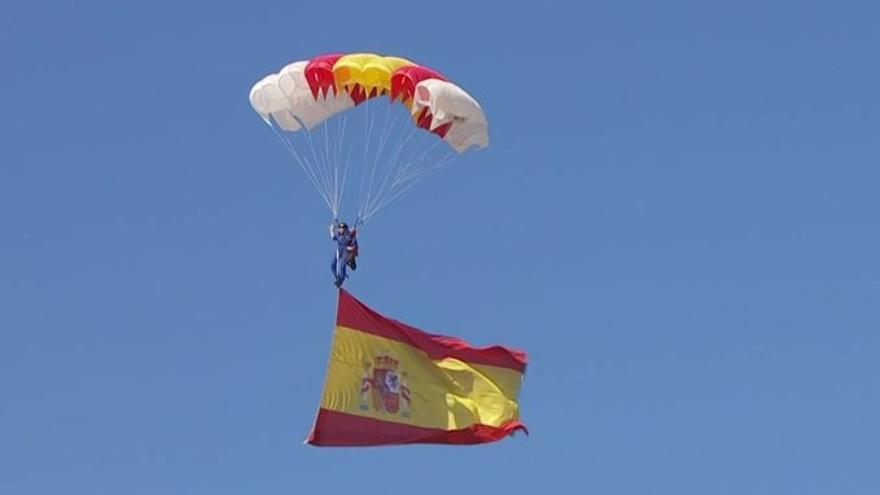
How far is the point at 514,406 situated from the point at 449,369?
1166 mm

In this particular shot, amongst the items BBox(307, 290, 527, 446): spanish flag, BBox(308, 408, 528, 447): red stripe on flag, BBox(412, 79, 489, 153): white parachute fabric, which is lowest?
BBox(308, 408, 528, 447): red stripe on flag

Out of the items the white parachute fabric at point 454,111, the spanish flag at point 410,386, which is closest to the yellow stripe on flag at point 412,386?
the spanish flag at point 410,386

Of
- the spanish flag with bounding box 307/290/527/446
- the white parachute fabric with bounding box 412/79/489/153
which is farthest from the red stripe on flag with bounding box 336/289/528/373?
A: the white parachute fabric with bounding box 412/79/489/153

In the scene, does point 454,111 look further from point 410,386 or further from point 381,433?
point 381,433

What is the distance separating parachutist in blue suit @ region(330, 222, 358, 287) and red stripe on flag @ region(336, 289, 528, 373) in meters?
1.29

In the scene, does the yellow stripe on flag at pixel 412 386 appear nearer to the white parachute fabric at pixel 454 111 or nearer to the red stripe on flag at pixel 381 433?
the red stripe on flag at pixel 381 433

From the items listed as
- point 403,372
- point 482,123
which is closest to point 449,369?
point 403,372

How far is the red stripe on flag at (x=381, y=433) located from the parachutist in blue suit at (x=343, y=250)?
201 cm

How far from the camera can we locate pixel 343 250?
43.2 meters

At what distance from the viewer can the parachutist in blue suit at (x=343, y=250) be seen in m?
43.2

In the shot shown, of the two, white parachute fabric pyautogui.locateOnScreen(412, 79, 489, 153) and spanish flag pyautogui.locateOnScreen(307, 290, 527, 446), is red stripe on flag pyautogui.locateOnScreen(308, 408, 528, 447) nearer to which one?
spanish flag pyautogui.locateOnScreen(307, 290, 527, 446)

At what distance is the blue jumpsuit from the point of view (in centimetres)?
4316

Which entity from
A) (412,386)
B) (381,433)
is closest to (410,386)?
(412,386)

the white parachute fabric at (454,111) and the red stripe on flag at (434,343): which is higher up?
the white parachute fabric at (454,111)
